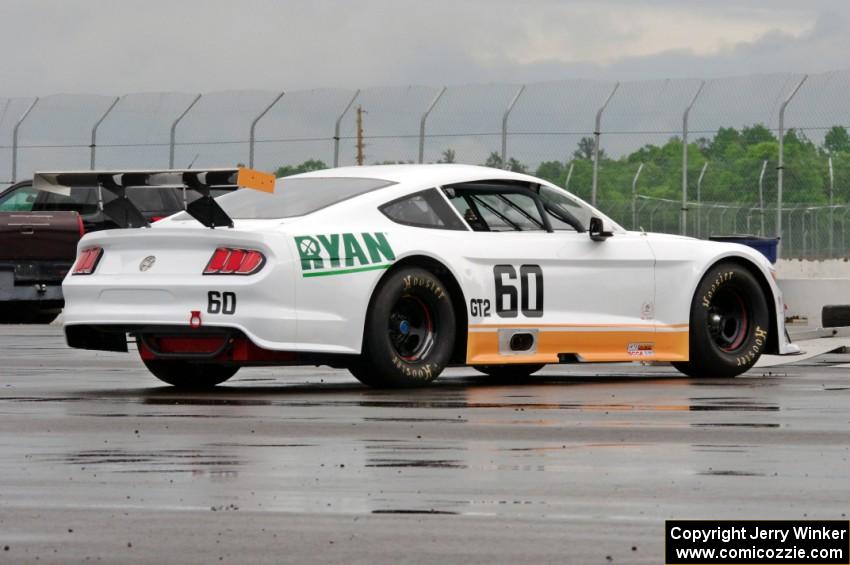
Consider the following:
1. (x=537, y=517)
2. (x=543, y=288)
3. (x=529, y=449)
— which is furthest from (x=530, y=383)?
(x=537, y=517)

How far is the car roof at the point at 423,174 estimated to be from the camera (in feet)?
44.8

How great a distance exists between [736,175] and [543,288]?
17.5 m

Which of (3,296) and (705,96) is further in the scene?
(705,96)

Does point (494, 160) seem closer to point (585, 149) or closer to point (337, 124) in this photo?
point (585, 149)

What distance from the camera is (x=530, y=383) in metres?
14.0

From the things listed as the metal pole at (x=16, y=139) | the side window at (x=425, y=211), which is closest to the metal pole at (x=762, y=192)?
the metal pole at (x=16, y=139)

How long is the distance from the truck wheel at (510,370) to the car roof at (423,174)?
4.49ft

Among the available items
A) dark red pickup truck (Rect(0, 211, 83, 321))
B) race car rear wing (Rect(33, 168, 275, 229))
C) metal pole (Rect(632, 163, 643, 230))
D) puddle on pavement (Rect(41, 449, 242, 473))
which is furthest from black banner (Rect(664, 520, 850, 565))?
metal pole (Rect(632, 163, 643, 230))

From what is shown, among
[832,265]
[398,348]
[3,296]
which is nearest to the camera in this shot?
[398,348]

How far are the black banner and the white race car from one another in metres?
5.93

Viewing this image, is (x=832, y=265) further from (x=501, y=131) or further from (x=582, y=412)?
(x=582, y=412)

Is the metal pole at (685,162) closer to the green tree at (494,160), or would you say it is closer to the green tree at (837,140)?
the green tree at (837,140)

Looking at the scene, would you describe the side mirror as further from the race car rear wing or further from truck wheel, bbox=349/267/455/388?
the race car rear wing

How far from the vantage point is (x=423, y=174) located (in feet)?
45.2
